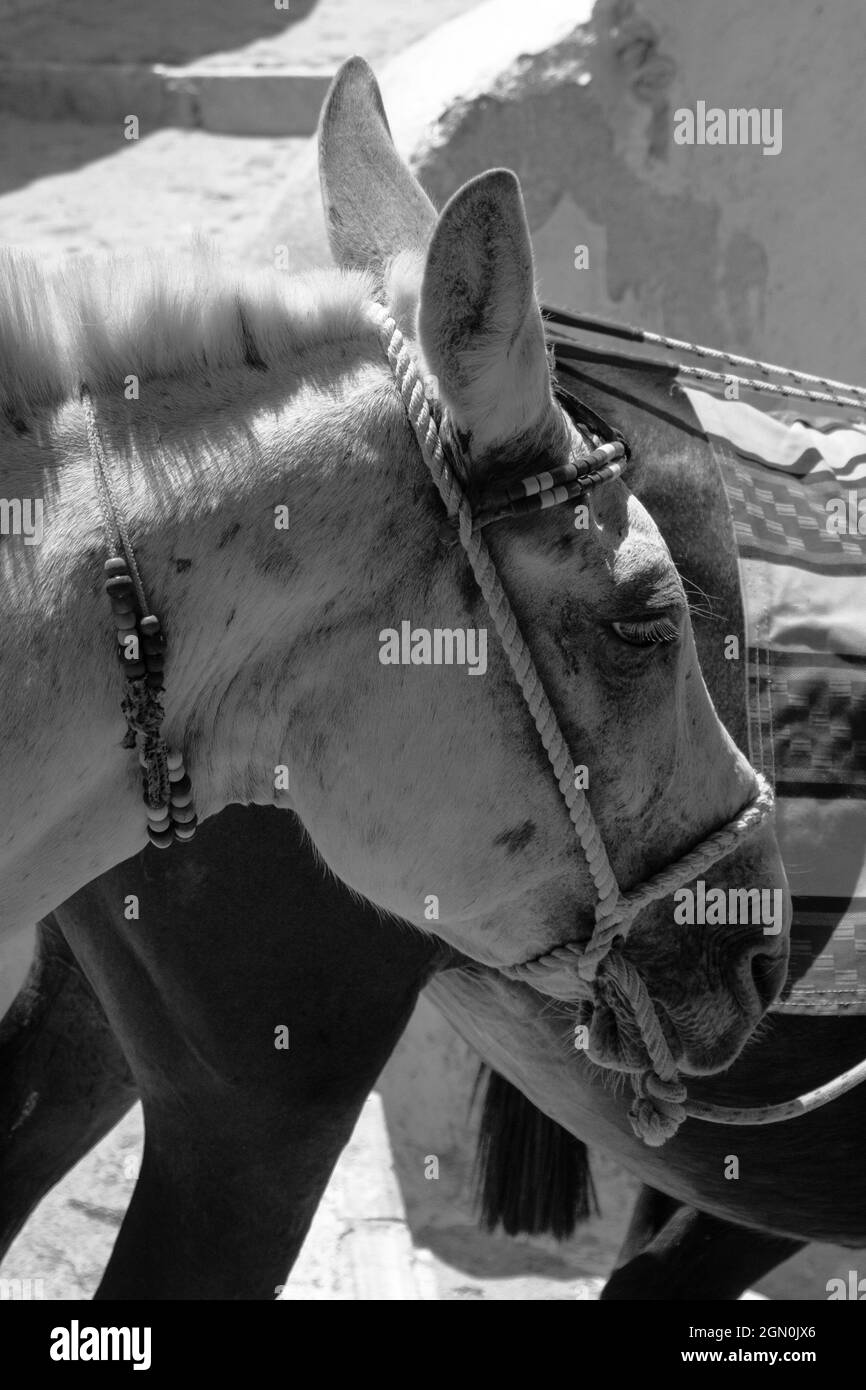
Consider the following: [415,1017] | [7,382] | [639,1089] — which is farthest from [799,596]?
[415,1017]

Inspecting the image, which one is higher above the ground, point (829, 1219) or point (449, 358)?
point (449, 358)

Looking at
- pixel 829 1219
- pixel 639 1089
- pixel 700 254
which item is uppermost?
pixel 700 254

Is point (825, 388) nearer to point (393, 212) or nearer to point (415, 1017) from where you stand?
point (393, 212)

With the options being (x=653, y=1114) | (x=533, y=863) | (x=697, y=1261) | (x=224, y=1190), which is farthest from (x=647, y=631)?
(x=697, y=1261)

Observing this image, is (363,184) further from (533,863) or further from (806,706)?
(806,706)

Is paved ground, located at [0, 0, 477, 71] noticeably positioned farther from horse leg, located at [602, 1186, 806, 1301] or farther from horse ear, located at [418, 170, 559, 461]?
horse ear, located at [418, 170, 559, 461]

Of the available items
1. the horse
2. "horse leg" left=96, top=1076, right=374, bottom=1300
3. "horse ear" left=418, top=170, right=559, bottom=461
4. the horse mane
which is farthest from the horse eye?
"horse leg" left=96, top=1076, right=374, bottom=1300

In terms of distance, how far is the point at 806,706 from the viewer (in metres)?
2.06

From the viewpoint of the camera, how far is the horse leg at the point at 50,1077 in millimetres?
2279

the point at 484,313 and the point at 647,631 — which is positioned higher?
the point at 484,313

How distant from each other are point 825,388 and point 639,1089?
3.60ft

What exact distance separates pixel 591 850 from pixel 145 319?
66 cm

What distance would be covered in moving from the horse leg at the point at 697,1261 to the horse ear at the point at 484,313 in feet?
5.40

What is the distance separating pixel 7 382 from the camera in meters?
1.33
